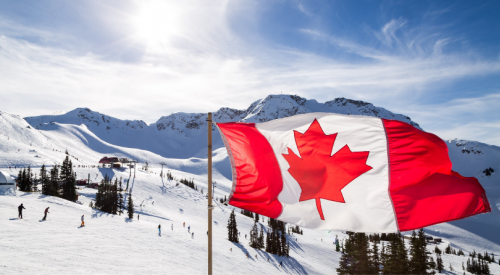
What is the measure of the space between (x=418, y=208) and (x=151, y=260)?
2157 centimetres

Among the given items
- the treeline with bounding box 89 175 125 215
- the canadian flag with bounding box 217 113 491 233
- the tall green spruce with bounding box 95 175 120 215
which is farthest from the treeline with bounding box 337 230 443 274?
the tall green spruce with bounding box 95 175 120 215

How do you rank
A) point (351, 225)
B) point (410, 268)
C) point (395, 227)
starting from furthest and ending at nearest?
point (410, 268) < point (351, 225) < point (395, 227)

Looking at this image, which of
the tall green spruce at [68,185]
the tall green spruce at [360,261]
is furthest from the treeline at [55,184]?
the tall green spruce at [360,261]

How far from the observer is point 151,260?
21484 mm

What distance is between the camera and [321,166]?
7070 mm

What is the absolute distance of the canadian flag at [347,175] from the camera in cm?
594

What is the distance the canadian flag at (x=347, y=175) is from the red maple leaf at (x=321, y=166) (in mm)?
25

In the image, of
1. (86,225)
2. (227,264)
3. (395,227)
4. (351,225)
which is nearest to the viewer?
(395,227)

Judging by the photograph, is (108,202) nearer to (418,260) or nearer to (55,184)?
(55,184)

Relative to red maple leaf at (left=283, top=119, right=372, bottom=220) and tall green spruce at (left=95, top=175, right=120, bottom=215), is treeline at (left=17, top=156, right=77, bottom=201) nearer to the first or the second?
tall green spruce at (left=95, top=175, right=120, bottom=215)

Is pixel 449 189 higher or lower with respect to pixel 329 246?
higher

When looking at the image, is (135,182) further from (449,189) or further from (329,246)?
(449,189)

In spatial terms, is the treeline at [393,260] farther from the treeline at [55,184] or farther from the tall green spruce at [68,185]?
the treeline at [55,184]

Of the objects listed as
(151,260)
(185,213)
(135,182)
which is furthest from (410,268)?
(135,182)
